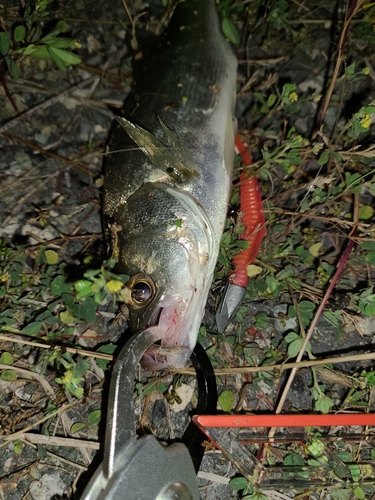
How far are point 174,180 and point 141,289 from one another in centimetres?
69

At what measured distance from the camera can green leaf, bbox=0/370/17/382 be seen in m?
2.80

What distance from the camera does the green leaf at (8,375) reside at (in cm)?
280

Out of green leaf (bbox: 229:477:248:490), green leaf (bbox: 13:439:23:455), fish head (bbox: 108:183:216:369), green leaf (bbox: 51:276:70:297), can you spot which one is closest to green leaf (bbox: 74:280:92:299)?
fish head (bbox: 108:183:216:369)

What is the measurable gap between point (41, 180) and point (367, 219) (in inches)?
97.8

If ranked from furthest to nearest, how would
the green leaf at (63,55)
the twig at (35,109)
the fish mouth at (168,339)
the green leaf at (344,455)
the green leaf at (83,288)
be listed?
1. the twig at (35,109)
2. the green leaf at (63,55)
3. the green leaf at (344,455)
4. the fish mouth at (168,339)
5. the green leaf at (83,288)

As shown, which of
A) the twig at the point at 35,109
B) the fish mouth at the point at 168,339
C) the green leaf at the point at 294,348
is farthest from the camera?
the twig at the point at 35,109

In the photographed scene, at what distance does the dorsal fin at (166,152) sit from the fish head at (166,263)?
0.37 ft

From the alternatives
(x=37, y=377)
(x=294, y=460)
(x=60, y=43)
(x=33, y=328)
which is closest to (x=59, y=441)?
(x=37, y=377)

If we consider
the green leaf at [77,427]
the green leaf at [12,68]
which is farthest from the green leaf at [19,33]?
the green leaf at [77,427]

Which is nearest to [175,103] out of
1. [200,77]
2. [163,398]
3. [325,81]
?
[200,77]

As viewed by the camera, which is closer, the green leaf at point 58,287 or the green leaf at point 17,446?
the green leaf at point 17,446

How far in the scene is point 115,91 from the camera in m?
3.63

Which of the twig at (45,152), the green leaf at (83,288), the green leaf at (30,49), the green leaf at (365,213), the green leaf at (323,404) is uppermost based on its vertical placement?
the green leaf at (30,49)

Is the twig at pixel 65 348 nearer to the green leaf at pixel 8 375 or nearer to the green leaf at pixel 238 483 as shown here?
the green leaf at pixel 8 375
